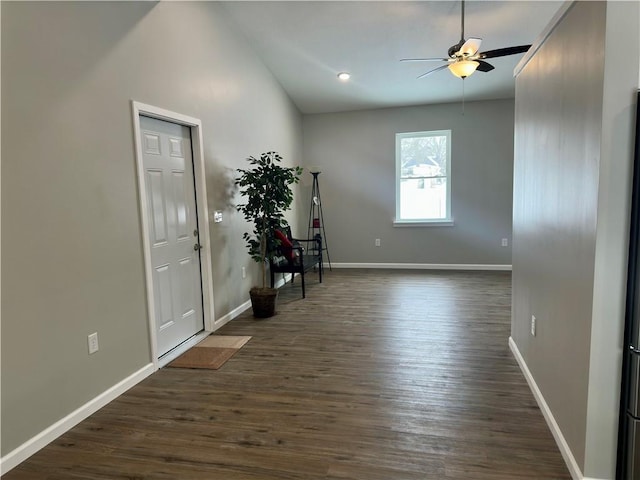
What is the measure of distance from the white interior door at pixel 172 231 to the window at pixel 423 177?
400cm

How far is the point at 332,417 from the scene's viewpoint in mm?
2324

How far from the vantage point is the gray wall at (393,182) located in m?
6.27

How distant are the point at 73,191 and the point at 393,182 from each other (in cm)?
520

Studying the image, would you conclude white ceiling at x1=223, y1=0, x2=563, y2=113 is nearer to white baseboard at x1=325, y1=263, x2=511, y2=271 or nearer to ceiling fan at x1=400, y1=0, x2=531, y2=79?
ceiling fan at x1=400, y1=0, x2=531, y2=79

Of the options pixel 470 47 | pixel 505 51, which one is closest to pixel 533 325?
pixel 505 51

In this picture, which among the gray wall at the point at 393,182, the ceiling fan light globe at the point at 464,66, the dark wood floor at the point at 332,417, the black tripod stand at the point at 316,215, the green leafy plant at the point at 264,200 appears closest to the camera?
the dark wood floor at the point at 332,417

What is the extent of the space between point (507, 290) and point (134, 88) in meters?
4.76

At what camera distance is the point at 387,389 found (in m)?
2.64

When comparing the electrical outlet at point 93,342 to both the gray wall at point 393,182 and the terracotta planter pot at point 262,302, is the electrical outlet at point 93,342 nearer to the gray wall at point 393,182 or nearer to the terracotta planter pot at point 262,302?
the terracotta planter pot at point 262,302

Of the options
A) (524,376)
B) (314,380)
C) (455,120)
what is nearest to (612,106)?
(524,376)

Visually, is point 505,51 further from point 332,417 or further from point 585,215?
point 332,417

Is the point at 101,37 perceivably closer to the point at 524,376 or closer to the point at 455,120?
the point at 524,376

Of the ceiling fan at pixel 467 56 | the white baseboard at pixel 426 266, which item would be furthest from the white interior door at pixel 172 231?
the white baseboard at pixel 426 266

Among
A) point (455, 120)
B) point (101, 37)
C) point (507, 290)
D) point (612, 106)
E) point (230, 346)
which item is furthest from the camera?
point (455, 120)
